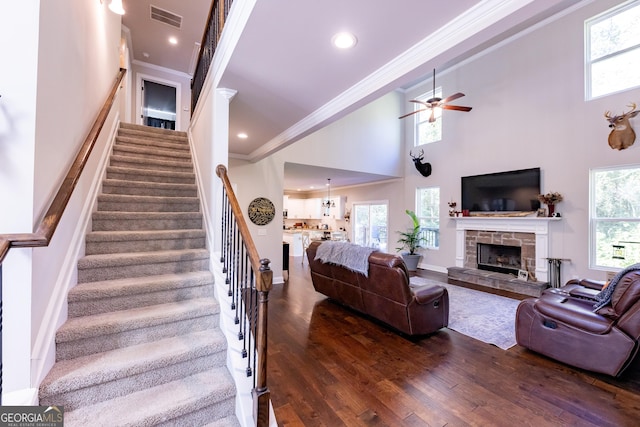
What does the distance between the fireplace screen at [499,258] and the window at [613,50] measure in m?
3.13

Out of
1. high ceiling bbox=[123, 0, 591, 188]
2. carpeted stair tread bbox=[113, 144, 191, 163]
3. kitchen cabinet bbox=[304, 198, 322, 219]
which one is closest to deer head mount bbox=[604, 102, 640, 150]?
high ceiling bbox=[123, 0, 591, 188]

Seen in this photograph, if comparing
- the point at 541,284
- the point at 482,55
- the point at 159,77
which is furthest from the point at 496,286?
the point at 159,77

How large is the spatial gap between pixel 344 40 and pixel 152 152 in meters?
3.34

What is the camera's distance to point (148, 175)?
3428 millimetres

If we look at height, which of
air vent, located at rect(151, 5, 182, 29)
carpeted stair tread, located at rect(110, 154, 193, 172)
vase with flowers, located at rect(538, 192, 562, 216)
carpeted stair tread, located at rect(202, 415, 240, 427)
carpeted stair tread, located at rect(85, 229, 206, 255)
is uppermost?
air vent, located at rect(151, 5, 182, 29)

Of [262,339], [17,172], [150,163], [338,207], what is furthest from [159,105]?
[262,339]

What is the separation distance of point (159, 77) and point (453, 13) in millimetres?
7499

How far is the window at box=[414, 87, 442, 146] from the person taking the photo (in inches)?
279

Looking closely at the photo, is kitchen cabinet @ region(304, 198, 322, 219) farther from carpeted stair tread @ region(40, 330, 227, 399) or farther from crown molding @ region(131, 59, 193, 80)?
carpeted stair tread @ region(40, 330, 227, 399)

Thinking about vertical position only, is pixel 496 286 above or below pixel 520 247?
below

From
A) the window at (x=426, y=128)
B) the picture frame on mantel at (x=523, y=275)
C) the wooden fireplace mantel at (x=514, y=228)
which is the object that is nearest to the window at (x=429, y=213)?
the wooden fireplace mantel at (x=514, y=228)

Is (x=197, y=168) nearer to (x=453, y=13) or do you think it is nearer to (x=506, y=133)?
(x=453, y=13)

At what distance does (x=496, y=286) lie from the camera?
17.3 ft

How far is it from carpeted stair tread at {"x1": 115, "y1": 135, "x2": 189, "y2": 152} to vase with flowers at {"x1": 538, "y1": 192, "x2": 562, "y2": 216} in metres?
6.44
